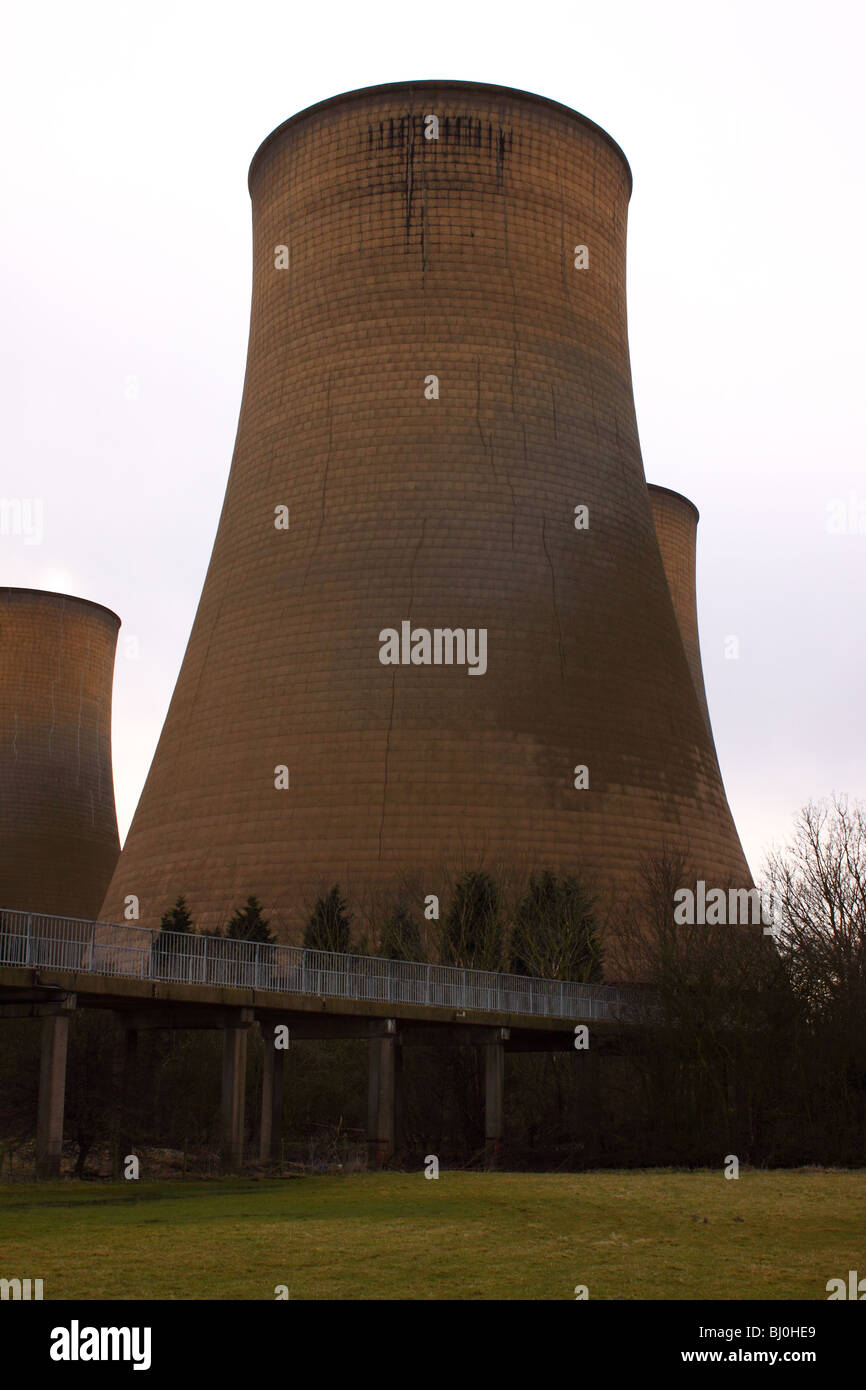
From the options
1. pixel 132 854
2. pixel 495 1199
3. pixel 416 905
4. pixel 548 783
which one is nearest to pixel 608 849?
pixel 548 783

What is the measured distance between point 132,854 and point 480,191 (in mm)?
18201

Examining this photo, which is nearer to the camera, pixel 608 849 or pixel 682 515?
pixel 608 849

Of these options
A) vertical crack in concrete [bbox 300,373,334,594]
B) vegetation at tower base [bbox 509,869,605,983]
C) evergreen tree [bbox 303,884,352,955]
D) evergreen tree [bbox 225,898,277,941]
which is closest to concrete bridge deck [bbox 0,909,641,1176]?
vegetation at tower base [bbox 509,869,605,983]

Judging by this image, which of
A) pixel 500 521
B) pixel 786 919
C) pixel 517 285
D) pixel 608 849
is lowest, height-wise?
pixel 786 919

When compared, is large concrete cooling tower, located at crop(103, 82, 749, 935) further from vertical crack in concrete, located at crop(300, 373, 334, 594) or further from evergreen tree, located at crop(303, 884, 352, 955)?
evergreen tree, located at crop(303, 884, 352, 955)

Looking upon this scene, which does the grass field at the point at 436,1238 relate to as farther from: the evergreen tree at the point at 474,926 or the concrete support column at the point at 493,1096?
the evergreen tree at the point at 474,926

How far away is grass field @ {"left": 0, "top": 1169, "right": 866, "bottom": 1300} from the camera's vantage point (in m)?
9.80

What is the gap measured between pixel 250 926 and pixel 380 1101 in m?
9.65

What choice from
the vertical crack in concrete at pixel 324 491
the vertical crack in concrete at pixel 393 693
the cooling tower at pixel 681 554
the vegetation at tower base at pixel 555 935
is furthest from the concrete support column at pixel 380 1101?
the cooling tower at pixel 681 554

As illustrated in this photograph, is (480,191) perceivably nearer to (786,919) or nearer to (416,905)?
(416,905)

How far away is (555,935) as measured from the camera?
30531 millimetres

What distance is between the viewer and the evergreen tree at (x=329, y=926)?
30.8m

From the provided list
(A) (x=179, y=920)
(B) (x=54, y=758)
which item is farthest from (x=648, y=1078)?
(B) (x=54, y=758)

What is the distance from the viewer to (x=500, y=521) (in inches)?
1431
